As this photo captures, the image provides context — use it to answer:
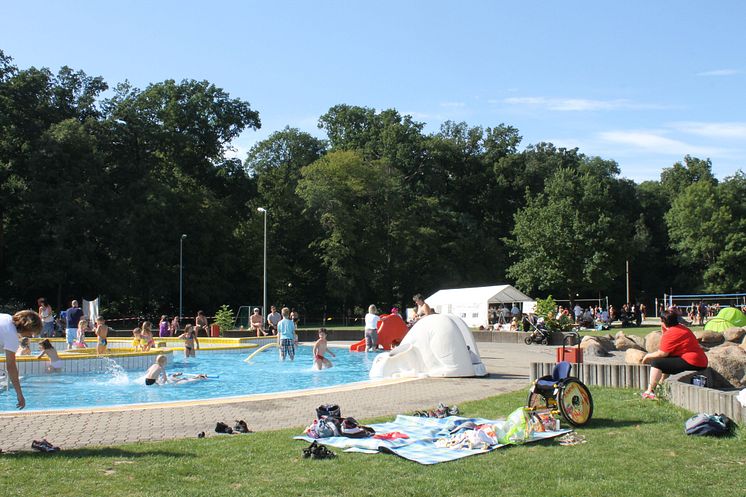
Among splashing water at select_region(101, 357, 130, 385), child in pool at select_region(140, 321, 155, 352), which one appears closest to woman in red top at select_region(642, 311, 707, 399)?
splashing water at select_region(101, 357, 130, 385)

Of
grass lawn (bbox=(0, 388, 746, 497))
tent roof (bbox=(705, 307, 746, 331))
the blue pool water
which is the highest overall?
tent roof (bbox=(705, 307, 746, 331))

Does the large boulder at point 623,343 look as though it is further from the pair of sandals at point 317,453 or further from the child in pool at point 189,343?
the pair of sandals at point 317,453

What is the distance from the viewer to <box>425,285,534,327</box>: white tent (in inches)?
1613

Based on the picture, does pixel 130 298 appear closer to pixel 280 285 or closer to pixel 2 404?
pixel 280 285

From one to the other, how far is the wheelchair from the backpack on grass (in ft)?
4.06

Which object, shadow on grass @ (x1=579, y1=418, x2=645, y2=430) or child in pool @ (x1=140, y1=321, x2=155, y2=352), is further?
child in pool @ (x1=140, y1=321, x2=155, y2=352)

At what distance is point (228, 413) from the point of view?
10984mm

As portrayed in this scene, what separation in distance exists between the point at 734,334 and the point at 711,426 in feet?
48.5

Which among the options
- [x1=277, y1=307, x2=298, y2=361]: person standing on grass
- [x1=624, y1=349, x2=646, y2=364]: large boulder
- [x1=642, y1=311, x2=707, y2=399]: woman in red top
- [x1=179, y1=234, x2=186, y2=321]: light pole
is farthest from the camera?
[x1=179, y1=234, x2=186, y2=321]: light pole

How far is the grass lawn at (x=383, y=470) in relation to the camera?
620 centimetres

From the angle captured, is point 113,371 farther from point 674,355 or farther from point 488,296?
point 488,296

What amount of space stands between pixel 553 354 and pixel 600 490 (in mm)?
Result: 17450

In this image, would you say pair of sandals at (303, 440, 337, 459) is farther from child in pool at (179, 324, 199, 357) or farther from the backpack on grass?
child in pool at (179, 324, 199, 357)

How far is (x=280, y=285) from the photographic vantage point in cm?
5659
